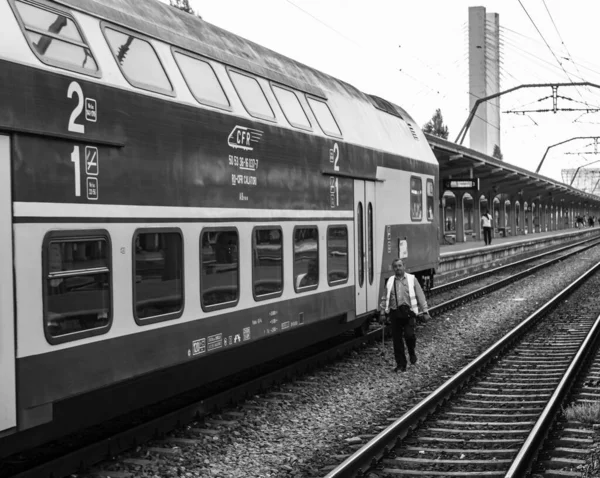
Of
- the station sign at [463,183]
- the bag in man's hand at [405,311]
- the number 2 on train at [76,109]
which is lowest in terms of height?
the bag in man's hand at [405,311]

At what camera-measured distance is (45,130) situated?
5.64 m

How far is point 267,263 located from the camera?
9.00 metres


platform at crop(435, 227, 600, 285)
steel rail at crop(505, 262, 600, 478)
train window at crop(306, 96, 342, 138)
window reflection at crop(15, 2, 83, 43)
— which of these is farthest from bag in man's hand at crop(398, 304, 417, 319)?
platform at crop(435, 227, 600, 285)

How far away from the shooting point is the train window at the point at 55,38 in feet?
18.9

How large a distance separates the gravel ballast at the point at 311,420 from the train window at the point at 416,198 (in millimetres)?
2180

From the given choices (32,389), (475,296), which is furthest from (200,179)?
(475,296)

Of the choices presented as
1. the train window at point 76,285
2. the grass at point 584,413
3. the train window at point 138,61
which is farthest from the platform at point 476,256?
the train window at point 76,285

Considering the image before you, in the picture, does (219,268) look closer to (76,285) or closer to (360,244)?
(76,285)

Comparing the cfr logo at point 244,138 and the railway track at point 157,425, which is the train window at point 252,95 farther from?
the railway track at point 157,425

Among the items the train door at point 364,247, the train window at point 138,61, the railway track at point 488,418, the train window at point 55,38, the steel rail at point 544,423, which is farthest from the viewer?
the train door at point 364,247

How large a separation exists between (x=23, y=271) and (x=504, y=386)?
6858 mm

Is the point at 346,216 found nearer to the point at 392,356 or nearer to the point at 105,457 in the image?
the point at 392,356

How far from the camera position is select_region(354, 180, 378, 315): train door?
11.8 meters

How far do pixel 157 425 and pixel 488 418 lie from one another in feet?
11.6
